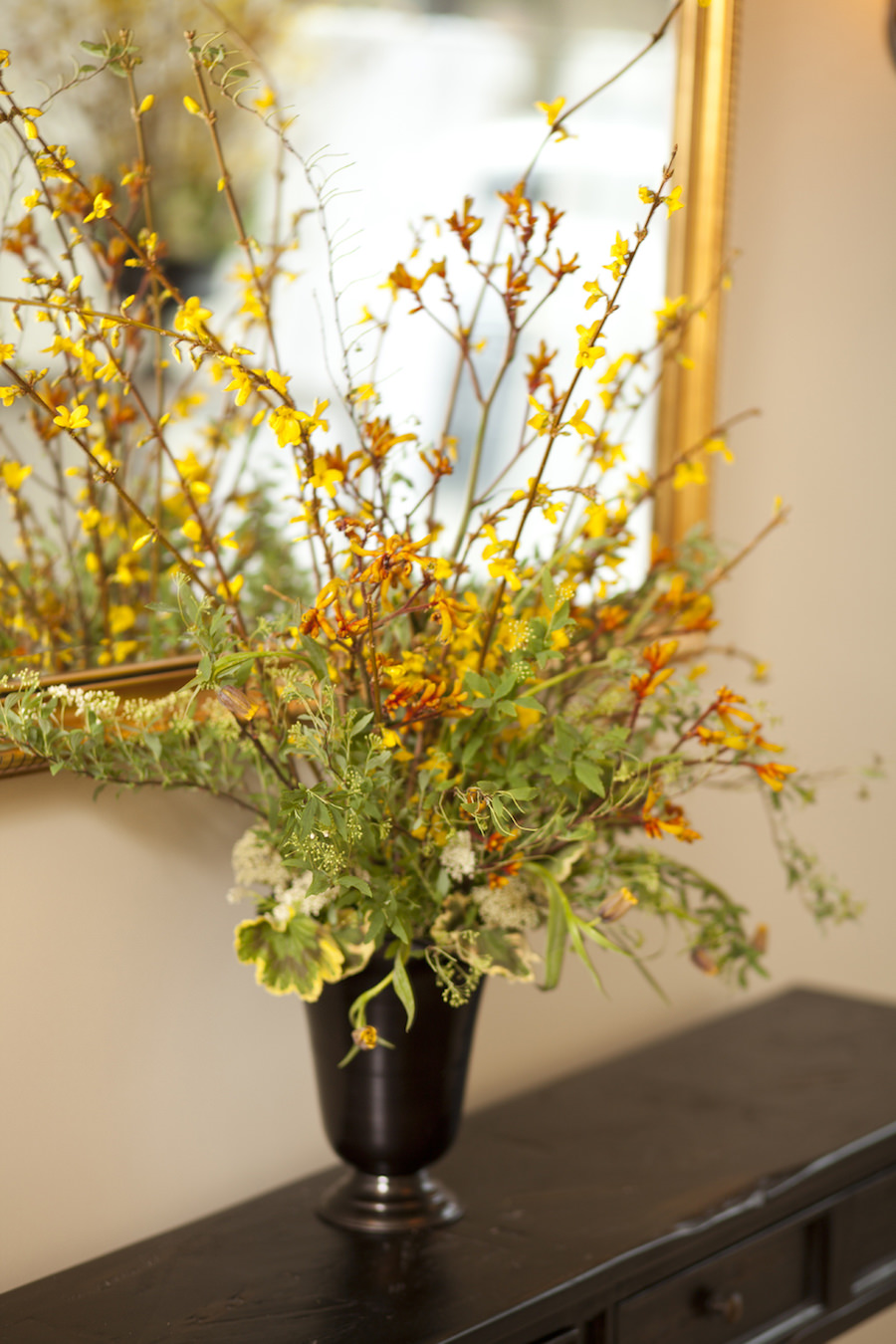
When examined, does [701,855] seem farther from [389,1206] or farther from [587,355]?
[587,355]

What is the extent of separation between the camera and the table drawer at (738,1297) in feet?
4.06

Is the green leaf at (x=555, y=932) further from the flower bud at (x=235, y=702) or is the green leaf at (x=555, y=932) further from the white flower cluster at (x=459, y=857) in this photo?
the flower bud at (x=235, y=702)

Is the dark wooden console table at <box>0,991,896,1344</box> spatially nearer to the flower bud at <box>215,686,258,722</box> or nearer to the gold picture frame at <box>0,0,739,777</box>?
the flower bud at <box>215,686,258,722</box>

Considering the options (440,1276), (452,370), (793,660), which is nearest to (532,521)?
(452,370)

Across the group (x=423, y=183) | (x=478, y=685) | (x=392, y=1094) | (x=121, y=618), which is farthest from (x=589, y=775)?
(x=423, y=183)

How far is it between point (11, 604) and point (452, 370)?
1.87 feet

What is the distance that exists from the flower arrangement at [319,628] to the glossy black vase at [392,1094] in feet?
0.15

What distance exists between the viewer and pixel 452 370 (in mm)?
1472

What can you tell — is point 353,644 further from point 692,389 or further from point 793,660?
point 793,660

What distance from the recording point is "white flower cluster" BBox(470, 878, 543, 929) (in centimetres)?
112

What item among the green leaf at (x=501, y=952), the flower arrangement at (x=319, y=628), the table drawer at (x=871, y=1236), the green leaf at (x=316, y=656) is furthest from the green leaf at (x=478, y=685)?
the table drawer at (x=871, y=1236)

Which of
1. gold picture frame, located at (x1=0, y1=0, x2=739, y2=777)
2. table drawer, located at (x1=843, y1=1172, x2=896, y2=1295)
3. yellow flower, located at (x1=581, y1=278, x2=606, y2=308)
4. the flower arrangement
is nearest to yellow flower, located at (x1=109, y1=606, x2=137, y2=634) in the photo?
the flower arrangement

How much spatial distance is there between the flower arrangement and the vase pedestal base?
246 mm

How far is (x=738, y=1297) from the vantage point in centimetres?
132
